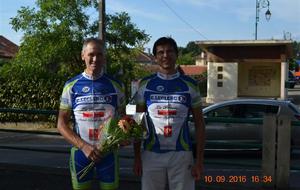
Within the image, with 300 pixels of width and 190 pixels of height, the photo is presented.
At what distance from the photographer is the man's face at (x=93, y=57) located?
4156 mm

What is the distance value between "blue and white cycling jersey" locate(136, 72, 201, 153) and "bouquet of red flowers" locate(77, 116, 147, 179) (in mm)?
152

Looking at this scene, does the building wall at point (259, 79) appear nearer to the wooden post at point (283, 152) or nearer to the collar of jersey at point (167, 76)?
the wooden post at point (283, 152)

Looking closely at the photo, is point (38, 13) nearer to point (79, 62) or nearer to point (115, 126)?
point (79, 62)

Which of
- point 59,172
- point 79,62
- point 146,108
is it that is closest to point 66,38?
point 79,62

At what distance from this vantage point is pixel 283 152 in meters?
7.18

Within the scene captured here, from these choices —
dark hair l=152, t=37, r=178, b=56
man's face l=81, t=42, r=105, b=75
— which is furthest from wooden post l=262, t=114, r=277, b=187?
man's face l=81, t=42, r=105, b=75

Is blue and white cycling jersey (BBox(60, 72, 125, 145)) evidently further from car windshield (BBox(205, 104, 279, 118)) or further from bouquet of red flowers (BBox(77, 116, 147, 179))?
car windshield (BBox(205, 104, 279, 118))

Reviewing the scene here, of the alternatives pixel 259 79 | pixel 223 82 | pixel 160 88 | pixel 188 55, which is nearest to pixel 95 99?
pixel 160 88

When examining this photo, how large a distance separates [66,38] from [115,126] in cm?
1827

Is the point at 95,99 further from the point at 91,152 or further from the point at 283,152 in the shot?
the point at 283,152

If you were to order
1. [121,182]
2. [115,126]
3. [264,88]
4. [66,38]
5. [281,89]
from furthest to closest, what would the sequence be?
[264,88] → [281,89] → [66,38] → [121,182] → [115,126]

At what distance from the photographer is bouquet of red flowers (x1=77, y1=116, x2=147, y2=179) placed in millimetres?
3969

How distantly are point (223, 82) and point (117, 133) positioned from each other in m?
34.1

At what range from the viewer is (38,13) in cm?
2227
